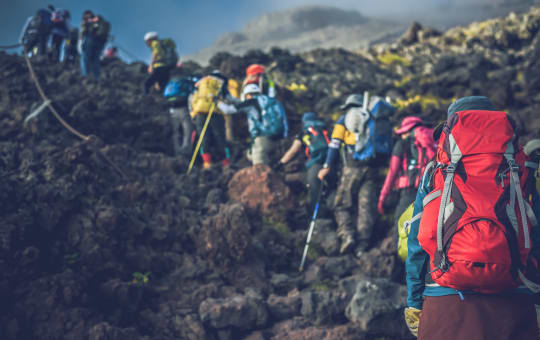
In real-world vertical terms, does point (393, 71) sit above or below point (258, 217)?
above

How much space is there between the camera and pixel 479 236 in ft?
8.92

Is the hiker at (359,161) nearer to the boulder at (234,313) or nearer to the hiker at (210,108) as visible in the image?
the boulder at (234,313)

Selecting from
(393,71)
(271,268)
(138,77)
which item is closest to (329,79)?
(393,71)

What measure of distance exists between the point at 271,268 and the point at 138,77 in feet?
36.3

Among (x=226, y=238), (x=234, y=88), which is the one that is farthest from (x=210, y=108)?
(x=226, y=238)

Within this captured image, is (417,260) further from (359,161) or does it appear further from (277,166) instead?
(277,166)

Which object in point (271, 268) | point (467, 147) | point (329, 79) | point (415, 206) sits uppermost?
point (329, 79)

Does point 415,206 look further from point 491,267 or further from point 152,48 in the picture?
point 152,48

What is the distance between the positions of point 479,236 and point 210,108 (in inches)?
362

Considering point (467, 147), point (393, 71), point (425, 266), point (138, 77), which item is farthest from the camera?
point (393, 71)

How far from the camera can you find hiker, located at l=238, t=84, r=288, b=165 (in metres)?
10.6

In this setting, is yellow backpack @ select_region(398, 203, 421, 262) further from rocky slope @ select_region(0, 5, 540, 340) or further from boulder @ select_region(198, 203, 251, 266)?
boulder @ select_region(198, 203, 251, 266)

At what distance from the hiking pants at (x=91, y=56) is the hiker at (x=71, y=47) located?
2.26 metres

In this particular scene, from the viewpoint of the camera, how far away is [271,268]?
8.11 meters
